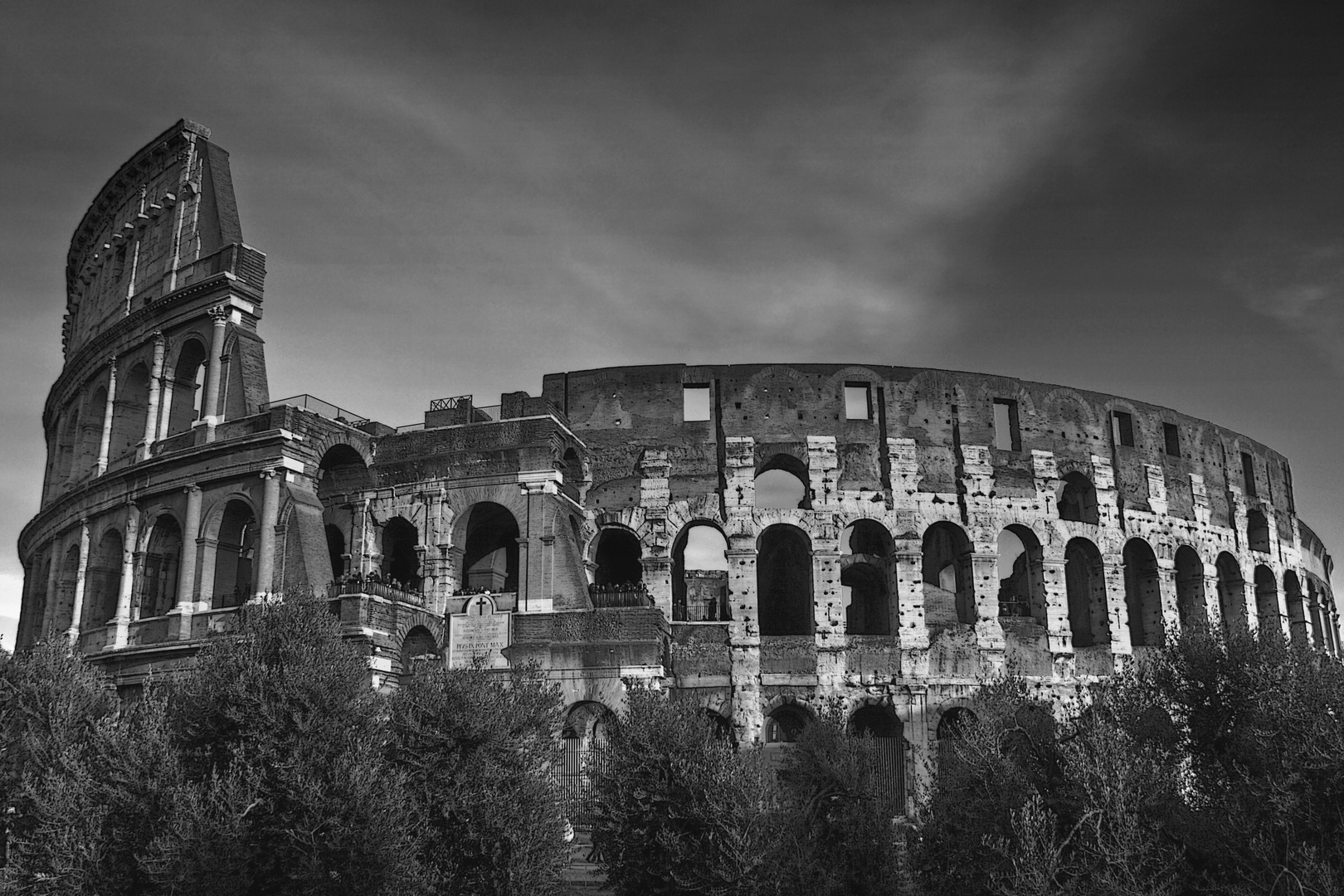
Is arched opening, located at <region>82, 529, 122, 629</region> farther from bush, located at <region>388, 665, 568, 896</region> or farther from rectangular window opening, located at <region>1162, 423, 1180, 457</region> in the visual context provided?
rectangular window opening, located at <region>1162, 423, 1180, 457</region>

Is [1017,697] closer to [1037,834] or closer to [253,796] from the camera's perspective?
[1037,834]

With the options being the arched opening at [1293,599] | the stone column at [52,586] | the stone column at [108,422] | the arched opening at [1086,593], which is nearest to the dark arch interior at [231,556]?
the stone column at [108,422]

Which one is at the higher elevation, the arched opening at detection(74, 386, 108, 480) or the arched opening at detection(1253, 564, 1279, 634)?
the arched opening at detection(74, 386, 108, 480)

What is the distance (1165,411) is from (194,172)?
83.7ft

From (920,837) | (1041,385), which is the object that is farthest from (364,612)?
(1041,385)

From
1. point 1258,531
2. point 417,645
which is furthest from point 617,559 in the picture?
point 1258,531

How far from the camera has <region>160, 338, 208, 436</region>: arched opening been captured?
2739 centimetres

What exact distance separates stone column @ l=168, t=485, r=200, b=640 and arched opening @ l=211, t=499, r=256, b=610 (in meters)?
0.42

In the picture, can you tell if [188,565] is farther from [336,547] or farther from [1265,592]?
[1265,592]

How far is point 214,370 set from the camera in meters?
25.8

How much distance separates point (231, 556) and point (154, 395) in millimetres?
4880

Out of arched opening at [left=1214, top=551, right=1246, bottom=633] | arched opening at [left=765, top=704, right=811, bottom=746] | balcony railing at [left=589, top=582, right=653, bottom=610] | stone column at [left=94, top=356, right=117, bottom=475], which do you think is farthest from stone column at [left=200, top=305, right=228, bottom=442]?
arched opening at [left=1214, top=551, right=1246, bottom=633]

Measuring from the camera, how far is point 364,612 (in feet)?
70.4

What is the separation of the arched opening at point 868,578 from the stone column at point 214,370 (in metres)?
14.0
